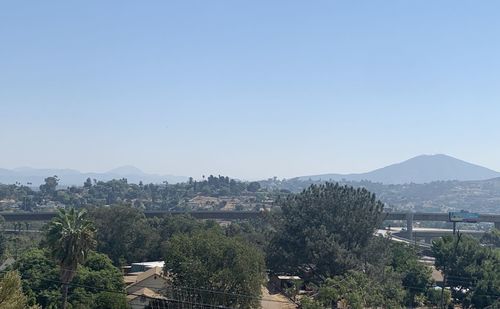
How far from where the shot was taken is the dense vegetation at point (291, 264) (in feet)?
159

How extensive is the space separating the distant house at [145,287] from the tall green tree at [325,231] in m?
13.2

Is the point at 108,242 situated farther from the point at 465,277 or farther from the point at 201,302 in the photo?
the point at 465,277

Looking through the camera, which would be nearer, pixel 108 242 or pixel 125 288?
pixel 125 288

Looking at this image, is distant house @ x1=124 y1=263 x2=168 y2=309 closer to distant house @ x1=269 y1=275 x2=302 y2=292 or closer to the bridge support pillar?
distant house @ x1=269 y1=275 x2=302 y2=292

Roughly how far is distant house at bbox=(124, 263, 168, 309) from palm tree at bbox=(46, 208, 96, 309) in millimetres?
11172

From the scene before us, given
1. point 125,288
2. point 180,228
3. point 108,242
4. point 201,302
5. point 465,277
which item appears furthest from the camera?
point 180,228

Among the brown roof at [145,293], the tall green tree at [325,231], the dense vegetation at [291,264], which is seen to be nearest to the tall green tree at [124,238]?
the dense vegetation at [291,264]

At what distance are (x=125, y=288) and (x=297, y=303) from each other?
15.7 metres

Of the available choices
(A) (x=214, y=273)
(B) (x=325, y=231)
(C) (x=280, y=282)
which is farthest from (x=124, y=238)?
(A) (x=214, y=273)

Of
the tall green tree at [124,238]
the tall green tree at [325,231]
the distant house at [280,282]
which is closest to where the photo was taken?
the tall green tree at [325,231]

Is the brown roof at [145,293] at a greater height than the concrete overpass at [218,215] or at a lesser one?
lesser

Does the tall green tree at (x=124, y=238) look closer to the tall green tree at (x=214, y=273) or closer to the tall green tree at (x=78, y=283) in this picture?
the tall green tree at (x=78, y=283)

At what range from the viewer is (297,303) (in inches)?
2336

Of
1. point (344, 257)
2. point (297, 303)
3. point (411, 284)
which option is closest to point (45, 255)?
point (297, 303)
